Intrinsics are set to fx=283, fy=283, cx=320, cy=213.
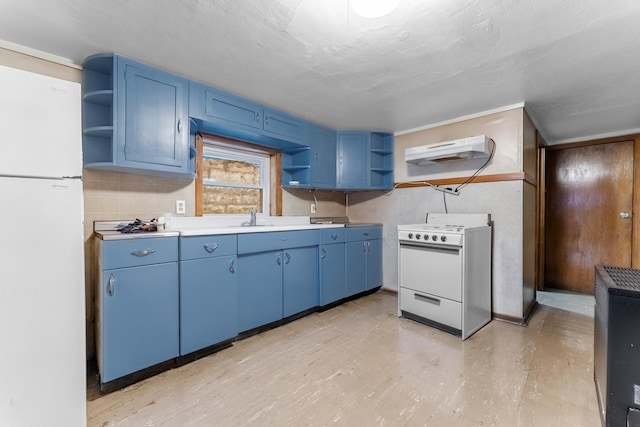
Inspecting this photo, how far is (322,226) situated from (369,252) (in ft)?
2.99

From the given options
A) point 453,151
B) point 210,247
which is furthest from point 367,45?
point 210,247

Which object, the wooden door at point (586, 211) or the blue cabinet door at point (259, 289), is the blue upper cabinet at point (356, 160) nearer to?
the blue cabinet door at point (259, 289)

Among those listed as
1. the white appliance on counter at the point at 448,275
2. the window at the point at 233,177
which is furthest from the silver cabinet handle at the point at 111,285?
the white appliance on counter at the point at 448,275

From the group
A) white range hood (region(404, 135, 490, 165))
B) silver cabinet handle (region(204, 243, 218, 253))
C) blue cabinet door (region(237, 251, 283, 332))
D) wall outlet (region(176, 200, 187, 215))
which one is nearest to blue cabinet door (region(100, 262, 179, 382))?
silver cabinet handle (region(204, 243, 218, 253))

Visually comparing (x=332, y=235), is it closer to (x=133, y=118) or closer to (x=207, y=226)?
(x=207, y=226)

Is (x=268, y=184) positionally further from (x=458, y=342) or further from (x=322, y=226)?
(x=458, y=342)

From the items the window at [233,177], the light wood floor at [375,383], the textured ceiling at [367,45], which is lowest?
the light wood floor at [375,383]

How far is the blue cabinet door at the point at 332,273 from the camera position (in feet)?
9.90

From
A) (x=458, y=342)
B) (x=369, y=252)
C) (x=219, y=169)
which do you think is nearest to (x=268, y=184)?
(x=219, y=169)

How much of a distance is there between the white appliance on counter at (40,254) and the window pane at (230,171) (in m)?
1.53

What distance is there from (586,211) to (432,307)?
3.06 meters

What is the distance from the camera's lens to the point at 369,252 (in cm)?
362

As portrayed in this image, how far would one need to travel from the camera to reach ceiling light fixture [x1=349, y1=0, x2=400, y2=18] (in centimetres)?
127

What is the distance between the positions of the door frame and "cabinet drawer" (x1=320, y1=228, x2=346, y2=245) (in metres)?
2.77
